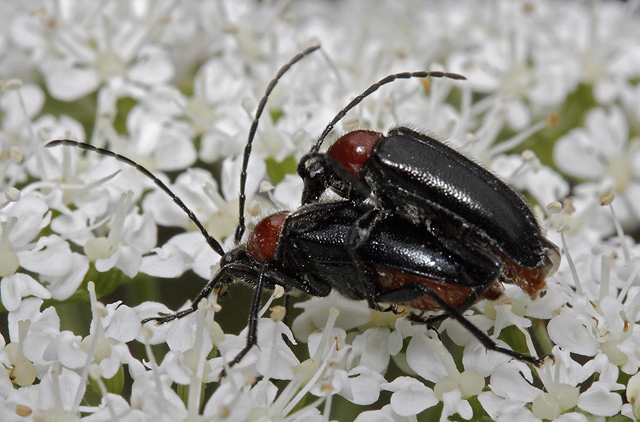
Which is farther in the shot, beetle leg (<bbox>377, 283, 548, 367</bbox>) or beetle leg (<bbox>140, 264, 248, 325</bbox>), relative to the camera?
beetle leg (<bbox>140, 264, 248, 325</bbox>)

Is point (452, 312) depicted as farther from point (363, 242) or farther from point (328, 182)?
point (328, 182)

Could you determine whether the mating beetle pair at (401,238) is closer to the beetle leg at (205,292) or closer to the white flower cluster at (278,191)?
the beetle leg at (205,292)

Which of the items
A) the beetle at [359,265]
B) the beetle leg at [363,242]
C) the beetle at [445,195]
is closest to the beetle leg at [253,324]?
the beetle at [359,265]

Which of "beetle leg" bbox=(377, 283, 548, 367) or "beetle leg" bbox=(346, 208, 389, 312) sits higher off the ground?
"beetle leg" bbox=(346, 208, 389, 312)

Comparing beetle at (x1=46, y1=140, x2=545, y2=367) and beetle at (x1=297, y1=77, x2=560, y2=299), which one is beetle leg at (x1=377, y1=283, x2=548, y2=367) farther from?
beetle at (x1=297, y1=77, x2=560, y2=299)

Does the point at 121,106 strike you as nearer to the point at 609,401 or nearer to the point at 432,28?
the point at 432,28

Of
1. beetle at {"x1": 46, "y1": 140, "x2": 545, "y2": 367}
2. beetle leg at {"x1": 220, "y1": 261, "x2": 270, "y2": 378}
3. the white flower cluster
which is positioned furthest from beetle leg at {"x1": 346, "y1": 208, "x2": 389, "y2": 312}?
beetle leg at {"x1": 220, "y1": 261, "x2": 270, "y2": 378}

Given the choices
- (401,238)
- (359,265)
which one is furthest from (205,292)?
(401,238)
